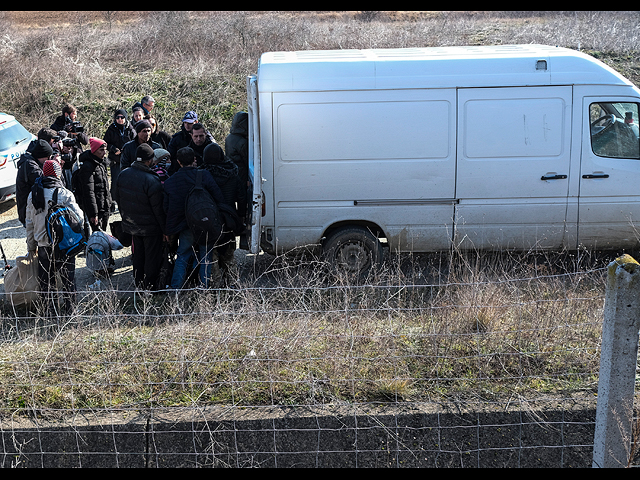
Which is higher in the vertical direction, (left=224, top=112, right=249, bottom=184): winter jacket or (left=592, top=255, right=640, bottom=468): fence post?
(left=224, top=112, right=249, bottom=184): winter jacket

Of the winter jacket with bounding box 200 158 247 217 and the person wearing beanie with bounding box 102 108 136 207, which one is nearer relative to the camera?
the winter jacket with bounding box 200 158 247 217

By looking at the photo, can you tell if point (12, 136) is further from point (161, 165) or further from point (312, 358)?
point (312, 358)

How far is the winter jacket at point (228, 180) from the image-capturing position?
692cm

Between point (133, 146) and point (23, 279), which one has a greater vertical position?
point (133, 146)

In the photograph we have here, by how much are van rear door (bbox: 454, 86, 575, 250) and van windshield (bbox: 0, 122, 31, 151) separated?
8.02m


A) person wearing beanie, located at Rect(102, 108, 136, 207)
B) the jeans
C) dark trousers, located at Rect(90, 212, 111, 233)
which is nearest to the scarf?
the jeans

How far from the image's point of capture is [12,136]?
1096cm

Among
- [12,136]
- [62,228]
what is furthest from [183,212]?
[12,136]

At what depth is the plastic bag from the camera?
6.36m

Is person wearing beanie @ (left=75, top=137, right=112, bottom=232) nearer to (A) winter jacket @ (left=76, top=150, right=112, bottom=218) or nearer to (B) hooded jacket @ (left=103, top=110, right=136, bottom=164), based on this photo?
(A) winter jacket @ (left=76, top=150, right=112, bottom=218)

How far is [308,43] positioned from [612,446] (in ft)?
52.0

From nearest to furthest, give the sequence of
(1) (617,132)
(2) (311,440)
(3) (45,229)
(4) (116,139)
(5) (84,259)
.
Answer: (2) (311,440), (3) (45,229), (1) (617,132), (5) (84,259), (4) (116,139)

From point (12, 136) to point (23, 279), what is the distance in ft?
18.4

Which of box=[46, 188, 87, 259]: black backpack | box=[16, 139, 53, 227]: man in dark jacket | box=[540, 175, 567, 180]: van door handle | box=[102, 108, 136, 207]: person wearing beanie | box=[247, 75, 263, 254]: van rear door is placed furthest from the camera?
box=[102, 108, 136, 207]: person wearing beanie
